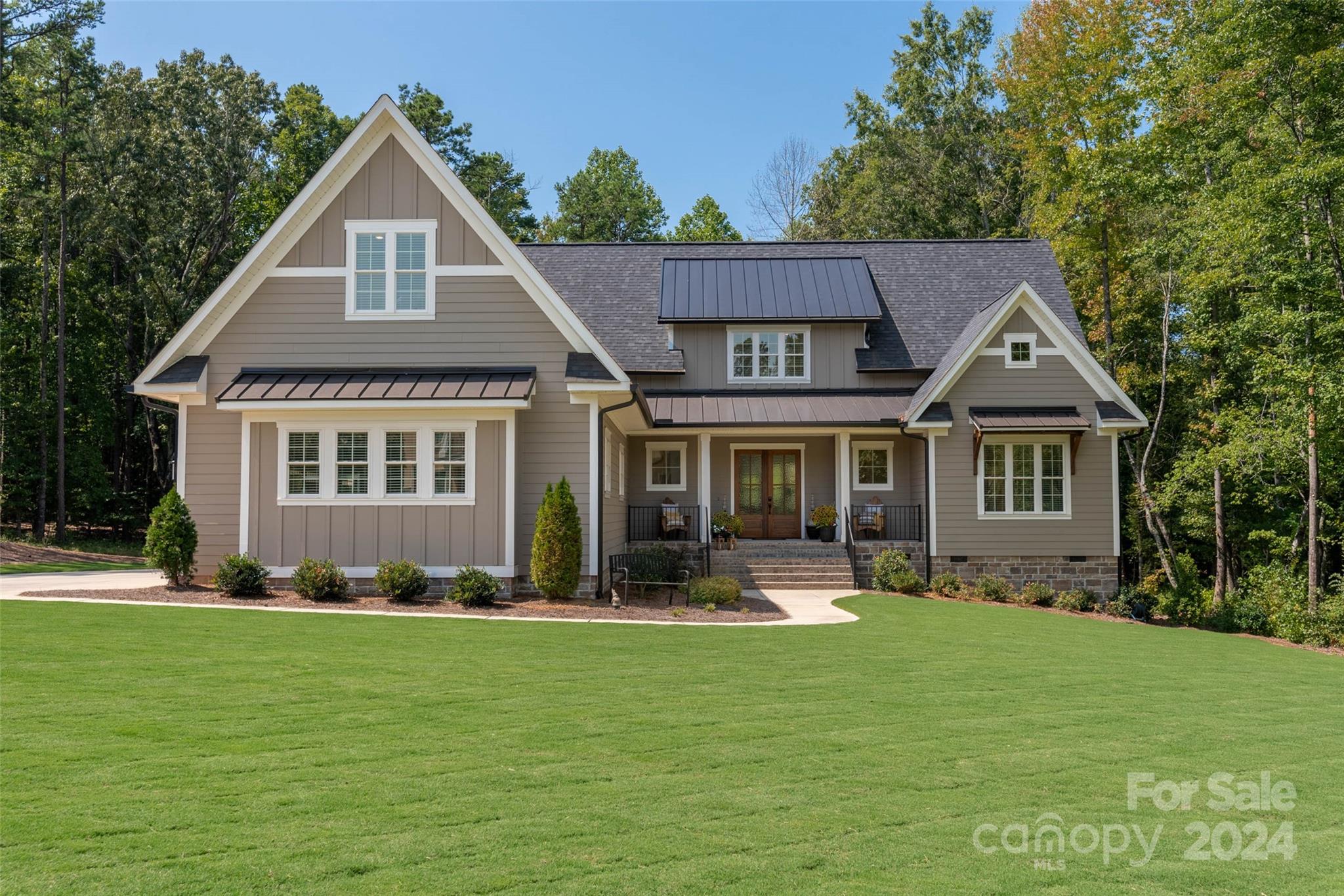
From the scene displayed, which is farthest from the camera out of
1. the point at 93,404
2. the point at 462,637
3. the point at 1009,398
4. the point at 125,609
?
the point at 93,404

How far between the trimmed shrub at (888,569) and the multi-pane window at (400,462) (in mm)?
9285

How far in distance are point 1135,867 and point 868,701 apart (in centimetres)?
331

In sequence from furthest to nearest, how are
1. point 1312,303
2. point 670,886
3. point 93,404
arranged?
Result: point 93,404 → point 1312,303 → point 670,886

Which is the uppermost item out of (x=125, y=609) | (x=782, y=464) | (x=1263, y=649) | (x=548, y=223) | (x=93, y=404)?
(x=548, y=223)

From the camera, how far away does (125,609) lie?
11648mm

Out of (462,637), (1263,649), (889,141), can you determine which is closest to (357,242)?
(462,637)

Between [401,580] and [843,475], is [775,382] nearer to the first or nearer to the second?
[843,475]

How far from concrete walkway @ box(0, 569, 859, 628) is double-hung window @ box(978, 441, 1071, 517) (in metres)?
4.05

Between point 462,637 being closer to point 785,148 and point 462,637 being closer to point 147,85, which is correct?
point 147,85

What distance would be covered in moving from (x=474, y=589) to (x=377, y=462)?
9.22 ft

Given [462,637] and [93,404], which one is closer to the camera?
[462,637]

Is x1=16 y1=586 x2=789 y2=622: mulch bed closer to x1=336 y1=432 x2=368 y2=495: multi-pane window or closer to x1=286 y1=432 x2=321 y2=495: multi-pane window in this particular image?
x1=286 y1=432 x2=321 y2=495: multi-pane window

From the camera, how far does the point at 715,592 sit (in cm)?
1547

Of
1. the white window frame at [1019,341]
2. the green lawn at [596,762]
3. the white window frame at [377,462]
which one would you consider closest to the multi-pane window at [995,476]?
the white window frame at [1019,341]
